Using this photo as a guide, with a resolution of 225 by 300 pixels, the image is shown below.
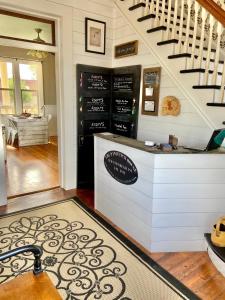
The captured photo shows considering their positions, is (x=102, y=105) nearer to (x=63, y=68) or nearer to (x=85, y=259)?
(x=63, y=68)

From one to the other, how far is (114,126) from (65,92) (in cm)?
95

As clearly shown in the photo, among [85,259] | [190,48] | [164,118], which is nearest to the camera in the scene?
[85,259]

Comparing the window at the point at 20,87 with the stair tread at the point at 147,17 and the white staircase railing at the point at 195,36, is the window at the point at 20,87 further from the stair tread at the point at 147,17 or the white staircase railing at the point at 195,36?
the stair tread at the point at 147,17

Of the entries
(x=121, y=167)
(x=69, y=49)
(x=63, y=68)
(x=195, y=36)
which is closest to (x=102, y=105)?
Answer: (x=63, y=68)

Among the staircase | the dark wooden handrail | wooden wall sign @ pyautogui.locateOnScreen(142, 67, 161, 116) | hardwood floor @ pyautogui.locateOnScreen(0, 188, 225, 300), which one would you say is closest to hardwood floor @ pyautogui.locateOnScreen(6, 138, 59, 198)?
wooden wall sign @ pyautogui.locateOnScreen(142, 67, 161, 116)

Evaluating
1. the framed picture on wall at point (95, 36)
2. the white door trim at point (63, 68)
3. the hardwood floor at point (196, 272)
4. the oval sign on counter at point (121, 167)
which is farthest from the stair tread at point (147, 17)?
the hardwood floor at point (196, 272)

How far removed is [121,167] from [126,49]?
189 cm

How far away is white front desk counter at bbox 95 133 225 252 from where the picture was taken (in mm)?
2100

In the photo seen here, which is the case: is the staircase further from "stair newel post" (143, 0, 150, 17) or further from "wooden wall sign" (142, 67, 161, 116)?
"wooden wall sign" (142, 67, 161, 116)

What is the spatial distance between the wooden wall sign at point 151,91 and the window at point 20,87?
5261 millimetres

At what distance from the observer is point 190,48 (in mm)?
2656

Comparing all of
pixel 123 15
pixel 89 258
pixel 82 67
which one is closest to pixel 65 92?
pixel 82 67

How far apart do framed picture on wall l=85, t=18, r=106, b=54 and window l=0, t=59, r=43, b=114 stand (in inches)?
178

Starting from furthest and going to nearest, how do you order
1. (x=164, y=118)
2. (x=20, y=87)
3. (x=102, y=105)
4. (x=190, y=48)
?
(x=20, y=87), (x=102, y=105), (x=164, y=118), (x=190, y=48)
